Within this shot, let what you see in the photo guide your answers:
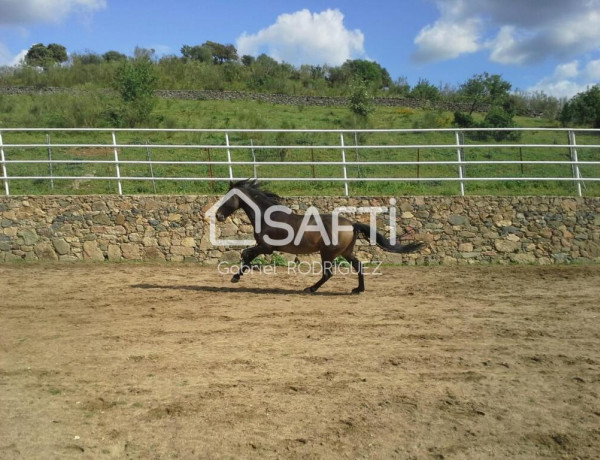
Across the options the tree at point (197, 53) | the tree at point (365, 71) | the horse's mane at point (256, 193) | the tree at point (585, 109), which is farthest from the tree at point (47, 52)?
the horse's mane at point (256, 193)

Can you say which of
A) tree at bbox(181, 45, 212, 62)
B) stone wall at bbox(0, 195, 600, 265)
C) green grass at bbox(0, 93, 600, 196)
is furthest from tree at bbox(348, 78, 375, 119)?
tree at bbox(181, 45, 212, 62)

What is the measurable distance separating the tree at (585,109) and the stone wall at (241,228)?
1565cm

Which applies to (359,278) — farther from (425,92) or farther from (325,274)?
(425,92)

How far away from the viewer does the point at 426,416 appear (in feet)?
14.6

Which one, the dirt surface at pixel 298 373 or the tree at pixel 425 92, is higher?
the tree at pixel 425 92

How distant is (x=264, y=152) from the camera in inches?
687

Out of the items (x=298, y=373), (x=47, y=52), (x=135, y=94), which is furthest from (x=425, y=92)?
(x=47, y=52)

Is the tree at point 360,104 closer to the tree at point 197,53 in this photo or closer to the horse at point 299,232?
the horse at point 299,232

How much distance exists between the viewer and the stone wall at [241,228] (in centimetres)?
1169

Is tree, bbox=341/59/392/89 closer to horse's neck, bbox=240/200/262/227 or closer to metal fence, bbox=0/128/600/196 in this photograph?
metal fence, bbox=0/128/600/196

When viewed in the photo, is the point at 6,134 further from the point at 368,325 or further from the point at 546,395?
the point at 546,395

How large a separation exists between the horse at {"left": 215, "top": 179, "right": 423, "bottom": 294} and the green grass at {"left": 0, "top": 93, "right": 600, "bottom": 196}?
2.90 metres

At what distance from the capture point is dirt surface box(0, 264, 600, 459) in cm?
409

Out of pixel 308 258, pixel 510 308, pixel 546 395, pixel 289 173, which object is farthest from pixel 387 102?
pixel 546 395
